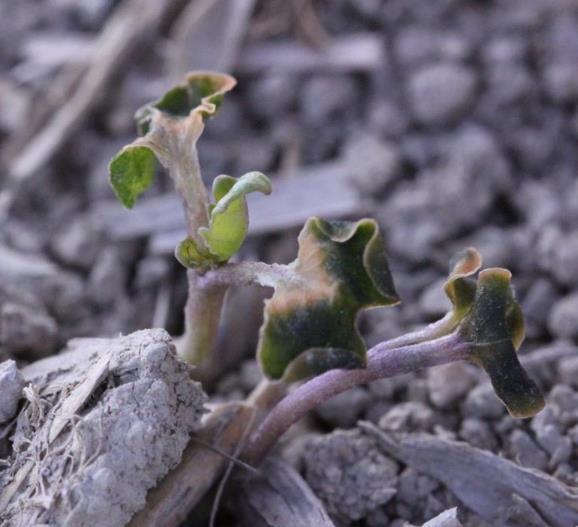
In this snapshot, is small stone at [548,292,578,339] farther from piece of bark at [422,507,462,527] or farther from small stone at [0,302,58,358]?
small stone at [0,302,58,358]

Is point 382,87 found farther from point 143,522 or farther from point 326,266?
point 143,522

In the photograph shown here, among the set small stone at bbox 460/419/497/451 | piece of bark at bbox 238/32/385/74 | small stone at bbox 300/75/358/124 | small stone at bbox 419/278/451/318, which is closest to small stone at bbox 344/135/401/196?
small stone at bbox 300/75/358/124

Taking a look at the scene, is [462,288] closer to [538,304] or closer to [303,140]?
[538,304]

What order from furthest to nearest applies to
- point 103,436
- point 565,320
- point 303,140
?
point 303,140, point 565,320, point 103,436

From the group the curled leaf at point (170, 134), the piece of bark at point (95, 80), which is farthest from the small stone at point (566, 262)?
the piece of bark at point (95, 80)

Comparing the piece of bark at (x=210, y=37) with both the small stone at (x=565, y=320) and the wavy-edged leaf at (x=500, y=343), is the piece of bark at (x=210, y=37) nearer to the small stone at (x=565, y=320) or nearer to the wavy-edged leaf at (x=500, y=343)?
the small stone at (x=565, y=320)

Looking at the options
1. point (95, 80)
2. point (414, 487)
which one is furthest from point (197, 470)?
point (95, 80)
